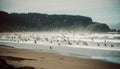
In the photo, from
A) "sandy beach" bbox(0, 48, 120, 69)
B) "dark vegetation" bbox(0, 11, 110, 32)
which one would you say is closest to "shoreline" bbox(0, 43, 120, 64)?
"sandy beach" bbox(0, 48, 120, 69)

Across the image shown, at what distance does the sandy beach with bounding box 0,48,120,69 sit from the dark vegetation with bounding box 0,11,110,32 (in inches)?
16.5

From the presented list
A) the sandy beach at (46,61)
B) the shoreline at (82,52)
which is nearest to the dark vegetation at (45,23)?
the shoreline at (82,52)

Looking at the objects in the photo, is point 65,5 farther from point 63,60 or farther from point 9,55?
point 9,55

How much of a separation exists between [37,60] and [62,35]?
586 millimetres

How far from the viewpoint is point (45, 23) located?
149 inches

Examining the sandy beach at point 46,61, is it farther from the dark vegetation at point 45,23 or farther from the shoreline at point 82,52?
the dark vegetation at point 45,23

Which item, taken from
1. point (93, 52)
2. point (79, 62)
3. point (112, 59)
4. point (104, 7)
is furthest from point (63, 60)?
point (104, 7)

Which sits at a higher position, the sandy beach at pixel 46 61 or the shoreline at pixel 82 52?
the shoreline at pixel 82 52

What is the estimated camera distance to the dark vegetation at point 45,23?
3.45m

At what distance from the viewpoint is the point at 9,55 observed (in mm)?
3967

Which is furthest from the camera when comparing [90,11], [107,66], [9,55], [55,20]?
[9,55]

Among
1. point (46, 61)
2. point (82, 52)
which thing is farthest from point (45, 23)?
point (82, 52)

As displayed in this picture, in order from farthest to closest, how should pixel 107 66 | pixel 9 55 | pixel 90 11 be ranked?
pixel 9 55 → pixel 90 11 → pixel 107 66

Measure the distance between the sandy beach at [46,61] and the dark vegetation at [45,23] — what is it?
42 cm
